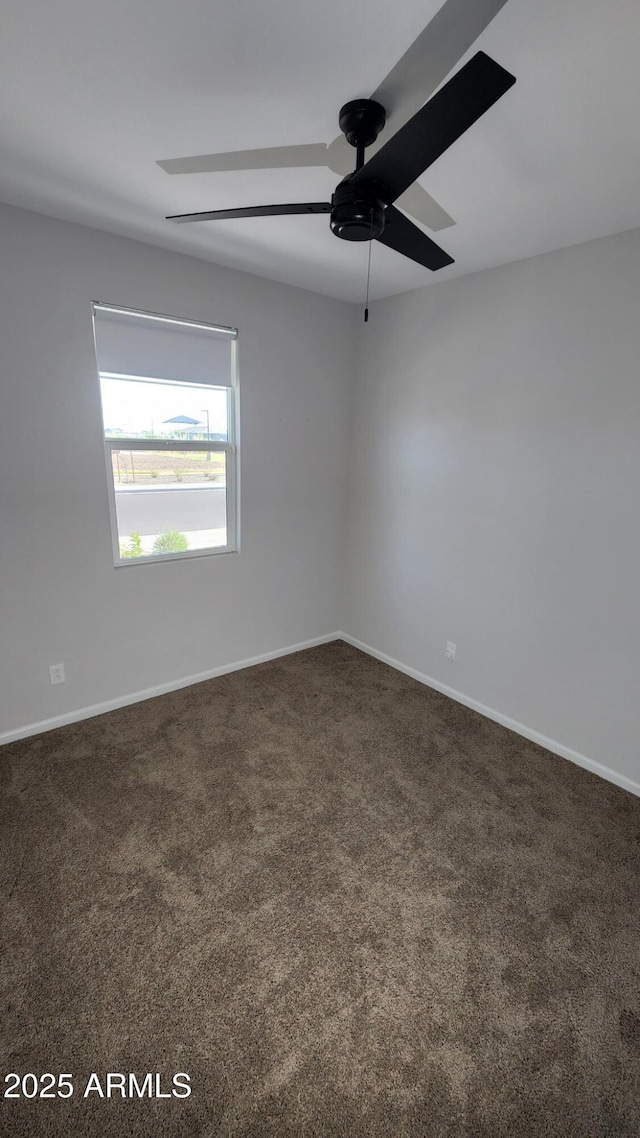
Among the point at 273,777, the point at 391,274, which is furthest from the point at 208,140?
the point at 273,777

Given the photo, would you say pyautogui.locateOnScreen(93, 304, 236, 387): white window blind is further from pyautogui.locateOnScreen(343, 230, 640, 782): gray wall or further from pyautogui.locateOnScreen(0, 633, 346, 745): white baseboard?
pyautogui.locateOnScreen(0, 633, 346, 745): white baseboard

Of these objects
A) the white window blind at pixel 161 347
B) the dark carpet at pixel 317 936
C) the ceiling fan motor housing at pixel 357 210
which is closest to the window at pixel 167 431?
the white window blind at pixel 161 347

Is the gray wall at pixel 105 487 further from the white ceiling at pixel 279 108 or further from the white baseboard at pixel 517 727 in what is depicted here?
the white baseboard at pixel 517 727

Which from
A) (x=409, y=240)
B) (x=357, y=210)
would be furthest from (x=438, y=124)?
(x=409, y=240)

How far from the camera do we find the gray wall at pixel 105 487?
2.23 meters

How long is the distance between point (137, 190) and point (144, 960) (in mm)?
2838

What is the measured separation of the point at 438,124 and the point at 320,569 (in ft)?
9.61

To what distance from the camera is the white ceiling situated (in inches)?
42.0

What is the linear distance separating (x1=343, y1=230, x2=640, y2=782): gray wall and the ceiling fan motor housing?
1528 millimetres

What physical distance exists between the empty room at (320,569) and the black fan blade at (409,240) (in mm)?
12

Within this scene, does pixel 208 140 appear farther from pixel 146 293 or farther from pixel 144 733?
pixel 144 733

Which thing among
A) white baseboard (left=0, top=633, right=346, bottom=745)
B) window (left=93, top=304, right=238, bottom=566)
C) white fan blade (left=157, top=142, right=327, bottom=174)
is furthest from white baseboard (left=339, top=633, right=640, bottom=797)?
white fan blade (left=157, top=142, right=327, bottom=174)

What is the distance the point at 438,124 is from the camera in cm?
94

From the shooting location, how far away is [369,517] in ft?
11.7
